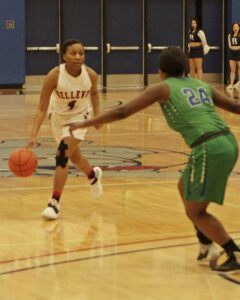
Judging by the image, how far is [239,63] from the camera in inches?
1163

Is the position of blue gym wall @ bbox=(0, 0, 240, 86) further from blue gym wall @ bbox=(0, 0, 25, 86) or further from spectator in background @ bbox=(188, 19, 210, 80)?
spectator in background @ bbox=(188, 19, 210, 80)

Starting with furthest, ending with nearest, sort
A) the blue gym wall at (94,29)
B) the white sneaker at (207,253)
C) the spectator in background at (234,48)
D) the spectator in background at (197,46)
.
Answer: the spectator in background at (234,48) → the spectator in background at (197,46) → the blue gym wall at (94,29) → the white sneaker at (207,253)

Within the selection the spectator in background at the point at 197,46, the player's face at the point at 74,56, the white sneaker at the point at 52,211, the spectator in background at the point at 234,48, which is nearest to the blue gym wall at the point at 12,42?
the spectator in background at the point at 197,46

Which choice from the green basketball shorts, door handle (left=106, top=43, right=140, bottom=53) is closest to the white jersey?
the green basketball shorts

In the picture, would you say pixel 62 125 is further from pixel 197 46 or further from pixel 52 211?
pixel 197 46

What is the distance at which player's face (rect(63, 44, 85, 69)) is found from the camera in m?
9.02

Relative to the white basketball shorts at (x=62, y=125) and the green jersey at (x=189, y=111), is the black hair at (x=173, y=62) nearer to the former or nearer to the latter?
the green jersey at (x=189, y=111)

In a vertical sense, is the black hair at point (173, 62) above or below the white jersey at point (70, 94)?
above

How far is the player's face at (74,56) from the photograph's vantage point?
9.02 meters

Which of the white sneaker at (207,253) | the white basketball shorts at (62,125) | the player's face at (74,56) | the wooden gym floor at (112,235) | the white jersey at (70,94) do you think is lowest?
the wooden gym floor at (112,235)

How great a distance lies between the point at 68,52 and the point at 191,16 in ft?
73.5

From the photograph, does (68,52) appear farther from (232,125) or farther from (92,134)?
(232,125)

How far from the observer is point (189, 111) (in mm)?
6469

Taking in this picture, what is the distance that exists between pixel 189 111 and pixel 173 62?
39 cm
